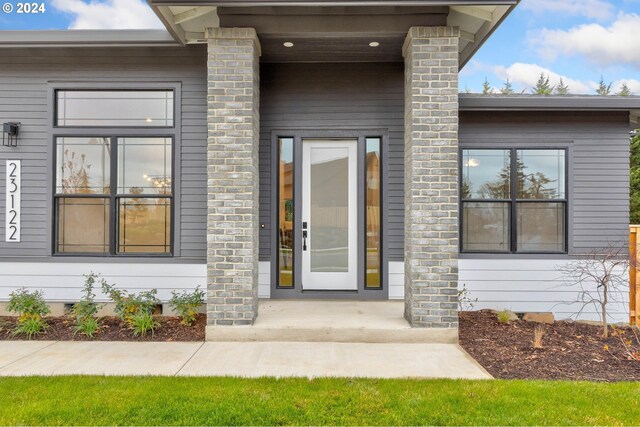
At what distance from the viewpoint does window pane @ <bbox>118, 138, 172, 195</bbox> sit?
5629mm

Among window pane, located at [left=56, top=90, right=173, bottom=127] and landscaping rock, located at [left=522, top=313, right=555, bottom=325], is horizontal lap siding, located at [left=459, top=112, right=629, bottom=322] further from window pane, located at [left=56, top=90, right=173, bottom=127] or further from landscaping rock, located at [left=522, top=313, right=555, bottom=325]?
window pane, located at [left=56, top=90, right=173, bottom=127]

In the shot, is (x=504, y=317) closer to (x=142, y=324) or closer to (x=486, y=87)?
(x=142, y=324)

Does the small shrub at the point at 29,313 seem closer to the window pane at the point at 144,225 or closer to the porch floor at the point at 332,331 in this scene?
the window pane at the point at 144,225

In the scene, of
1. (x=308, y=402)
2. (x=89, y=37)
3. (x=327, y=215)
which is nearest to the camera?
(x=308, y=402)

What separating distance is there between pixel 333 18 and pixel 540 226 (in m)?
4.20

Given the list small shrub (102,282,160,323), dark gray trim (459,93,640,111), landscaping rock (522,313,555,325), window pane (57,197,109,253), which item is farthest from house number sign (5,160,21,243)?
landscaping rock (522,313,555,325)

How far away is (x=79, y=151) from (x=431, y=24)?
4913 mm

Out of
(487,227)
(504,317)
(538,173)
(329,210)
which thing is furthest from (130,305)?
(538,173)

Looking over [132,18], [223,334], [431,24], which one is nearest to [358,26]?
[431,24]

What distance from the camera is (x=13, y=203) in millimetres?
5605

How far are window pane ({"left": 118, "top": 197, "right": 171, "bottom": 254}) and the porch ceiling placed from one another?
2.28m

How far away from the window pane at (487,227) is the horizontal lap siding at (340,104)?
1097mm

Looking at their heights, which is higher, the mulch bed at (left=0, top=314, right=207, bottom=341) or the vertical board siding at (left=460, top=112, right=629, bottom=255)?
the vertical board siding at (left=460, top=112, right=629, bottom=255)

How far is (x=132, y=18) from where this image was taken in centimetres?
1577
